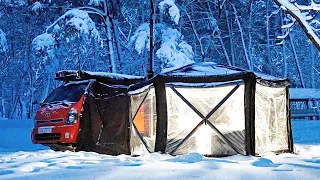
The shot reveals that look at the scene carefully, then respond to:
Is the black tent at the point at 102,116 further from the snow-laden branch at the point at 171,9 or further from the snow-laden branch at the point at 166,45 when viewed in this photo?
the snow-laden branch at the point at 166,45

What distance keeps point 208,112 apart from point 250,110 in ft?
3.07

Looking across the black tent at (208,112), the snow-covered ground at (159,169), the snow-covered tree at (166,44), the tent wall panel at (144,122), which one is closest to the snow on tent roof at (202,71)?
the black tent at (208,112)

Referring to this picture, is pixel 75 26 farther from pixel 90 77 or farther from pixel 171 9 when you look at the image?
pixel 90 77

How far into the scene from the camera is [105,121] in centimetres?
1080

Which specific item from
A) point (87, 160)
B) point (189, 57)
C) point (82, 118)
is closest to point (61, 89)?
point (82, 118)

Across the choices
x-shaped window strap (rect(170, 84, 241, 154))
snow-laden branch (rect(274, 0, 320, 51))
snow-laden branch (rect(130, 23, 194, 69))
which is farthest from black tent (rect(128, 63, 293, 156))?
snow-laden branch (rect(130, 23, 194, 69))

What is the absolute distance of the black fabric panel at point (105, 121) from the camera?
10.4 meters

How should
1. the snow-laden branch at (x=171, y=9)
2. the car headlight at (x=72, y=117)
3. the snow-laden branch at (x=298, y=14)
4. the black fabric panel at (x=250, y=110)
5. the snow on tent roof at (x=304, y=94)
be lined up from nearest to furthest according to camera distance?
1. the snow-laden branch at (x=298, y=14)
2. the black fabric panel at (x=250, y=110)
3. the car headlight at (x=72, y=117)
4. the snow-laden branch at (x=171, y=9)
5. the snow on tent roof at (x=304, y=94)

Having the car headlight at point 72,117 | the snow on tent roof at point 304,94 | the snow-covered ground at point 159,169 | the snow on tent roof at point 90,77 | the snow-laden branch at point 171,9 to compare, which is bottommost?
the snow-covered ground at point 159,169

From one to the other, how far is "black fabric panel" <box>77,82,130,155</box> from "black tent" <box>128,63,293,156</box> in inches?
29.6

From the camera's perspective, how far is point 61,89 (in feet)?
36.9

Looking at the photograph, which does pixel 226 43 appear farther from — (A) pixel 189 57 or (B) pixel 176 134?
(B) pixel 176 134

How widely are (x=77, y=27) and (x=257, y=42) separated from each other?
18.2m

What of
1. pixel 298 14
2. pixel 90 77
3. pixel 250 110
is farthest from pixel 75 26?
pixel 298 14
